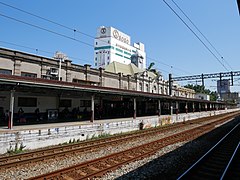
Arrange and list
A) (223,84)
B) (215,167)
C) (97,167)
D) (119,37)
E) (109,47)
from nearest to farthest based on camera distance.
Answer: (215,167), (97,167), (223,84), (109,47), (119,37)

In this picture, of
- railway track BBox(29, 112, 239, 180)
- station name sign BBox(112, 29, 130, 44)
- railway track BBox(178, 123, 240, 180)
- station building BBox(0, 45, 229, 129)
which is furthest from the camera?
station name sign BBox(112, 29, 130, 44)

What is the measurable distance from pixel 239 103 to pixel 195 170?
15461cm

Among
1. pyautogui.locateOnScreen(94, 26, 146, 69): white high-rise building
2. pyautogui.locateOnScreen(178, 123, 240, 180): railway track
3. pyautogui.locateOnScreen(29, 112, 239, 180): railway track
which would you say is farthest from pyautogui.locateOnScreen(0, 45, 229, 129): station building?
pyautogui.locateOnScreen(94, 26, 146, 69): white high-rise building

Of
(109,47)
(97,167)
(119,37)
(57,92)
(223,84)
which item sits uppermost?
(119,37)

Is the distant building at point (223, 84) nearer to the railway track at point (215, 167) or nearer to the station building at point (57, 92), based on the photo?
the station building at point (57, 92)

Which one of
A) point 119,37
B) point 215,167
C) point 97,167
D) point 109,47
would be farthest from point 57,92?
point 119,37

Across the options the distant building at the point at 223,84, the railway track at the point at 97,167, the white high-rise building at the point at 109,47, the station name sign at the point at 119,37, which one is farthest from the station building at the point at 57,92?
the station name sign at the point at 119,37

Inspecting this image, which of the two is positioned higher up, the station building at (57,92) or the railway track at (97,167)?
the station building at (57,92)

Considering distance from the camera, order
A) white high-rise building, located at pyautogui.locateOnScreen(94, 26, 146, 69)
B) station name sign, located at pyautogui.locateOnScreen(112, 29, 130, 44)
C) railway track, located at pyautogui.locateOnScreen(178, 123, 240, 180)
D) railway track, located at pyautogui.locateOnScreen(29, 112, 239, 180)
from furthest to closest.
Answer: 1. station name sign, located at pyautogui.locateOnScreen(112, 29, 130, 44)
2. white high-rise building, located at pyautogui.locateOnScreen(94, 26, 146, 69)
3. railway track, located at pyautogui.locateOnScreen(29, 112, 239, 180)
4. railway track, located at pyautogui.locateOnScreen(178, 123, 240, 180)

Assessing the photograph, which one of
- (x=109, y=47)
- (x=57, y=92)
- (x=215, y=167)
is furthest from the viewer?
(x=109, y=47)

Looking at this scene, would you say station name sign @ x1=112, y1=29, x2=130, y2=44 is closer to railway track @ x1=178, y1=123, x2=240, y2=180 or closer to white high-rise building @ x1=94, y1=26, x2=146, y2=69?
white high-rise building @ x1=94, y1=26, x2=146, y2=69

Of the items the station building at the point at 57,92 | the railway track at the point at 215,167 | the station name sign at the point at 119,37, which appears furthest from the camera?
the station name sign at the point at 119,37

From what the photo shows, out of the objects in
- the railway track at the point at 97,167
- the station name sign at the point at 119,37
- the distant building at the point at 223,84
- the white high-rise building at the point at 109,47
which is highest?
the station name sign at the point at 119,37

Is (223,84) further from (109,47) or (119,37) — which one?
(119,37)
